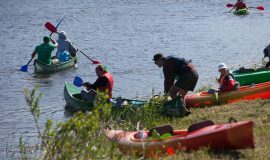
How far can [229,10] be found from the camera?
37.1 metres

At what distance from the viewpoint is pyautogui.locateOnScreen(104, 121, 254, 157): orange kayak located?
704cm

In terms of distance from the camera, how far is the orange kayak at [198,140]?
23.1 feet

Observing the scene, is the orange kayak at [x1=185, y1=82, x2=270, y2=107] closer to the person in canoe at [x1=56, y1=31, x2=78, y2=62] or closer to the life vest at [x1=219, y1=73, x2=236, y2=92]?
the life vest at [x1=219, y1=73, x2=236, y2=92]

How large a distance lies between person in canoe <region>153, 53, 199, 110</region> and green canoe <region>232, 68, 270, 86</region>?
7.85 feet

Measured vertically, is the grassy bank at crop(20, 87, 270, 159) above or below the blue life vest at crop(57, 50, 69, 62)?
above

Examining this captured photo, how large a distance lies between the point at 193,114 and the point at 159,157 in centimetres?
349

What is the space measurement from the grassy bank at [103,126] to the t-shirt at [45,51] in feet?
26.6

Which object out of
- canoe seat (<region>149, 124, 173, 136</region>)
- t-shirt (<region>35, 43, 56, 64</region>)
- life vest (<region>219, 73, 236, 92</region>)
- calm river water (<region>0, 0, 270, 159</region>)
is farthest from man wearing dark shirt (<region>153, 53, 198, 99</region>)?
t-shirt (<region>35, 43, 56, 64</region>)

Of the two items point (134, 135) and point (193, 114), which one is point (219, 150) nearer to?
point (134, 135)

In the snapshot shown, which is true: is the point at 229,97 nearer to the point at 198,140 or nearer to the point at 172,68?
the point at 172,68

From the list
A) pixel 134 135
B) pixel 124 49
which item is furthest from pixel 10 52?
pixel 134 135

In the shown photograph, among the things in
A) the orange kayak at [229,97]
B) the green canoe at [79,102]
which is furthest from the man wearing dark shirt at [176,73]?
the green canoe at [79,102]

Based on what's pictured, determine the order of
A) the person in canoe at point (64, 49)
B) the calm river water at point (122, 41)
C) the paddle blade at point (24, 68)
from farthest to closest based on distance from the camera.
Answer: the person in canoe at point (64, 49) < the paddle blade at point (24, 68) < the calm river water at point (122, 41)

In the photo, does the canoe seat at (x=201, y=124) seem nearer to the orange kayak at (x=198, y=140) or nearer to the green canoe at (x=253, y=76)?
the orange kayak at (x=198, y=140)
